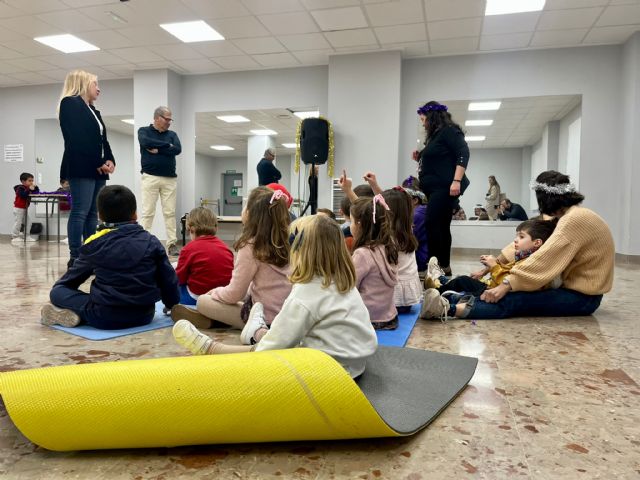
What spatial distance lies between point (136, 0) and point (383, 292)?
4.56m

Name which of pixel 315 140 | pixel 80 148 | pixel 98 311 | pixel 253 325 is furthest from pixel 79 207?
pixel 315 140

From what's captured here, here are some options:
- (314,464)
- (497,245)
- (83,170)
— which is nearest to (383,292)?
(314,464)

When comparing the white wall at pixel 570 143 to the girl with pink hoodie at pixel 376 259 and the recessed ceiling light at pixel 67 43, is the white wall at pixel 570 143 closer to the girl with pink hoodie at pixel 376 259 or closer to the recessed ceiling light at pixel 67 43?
the girl with pink hoodie at pixel 376 259

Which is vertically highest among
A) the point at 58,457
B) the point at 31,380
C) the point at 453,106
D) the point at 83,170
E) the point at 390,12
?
the point at 390,12

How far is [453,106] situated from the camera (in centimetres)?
735

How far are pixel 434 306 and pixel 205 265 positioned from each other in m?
1.19

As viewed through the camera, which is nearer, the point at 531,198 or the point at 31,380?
the point at 31,380

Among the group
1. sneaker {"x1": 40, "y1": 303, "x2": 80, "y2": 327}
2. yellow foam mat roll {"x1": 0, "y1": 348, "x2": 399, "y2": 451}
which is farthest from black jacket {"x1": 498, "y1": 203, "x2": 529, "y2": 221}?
yellow foam mat roll {"x1": 0, "y1": 348, "x2": 399, "y2": 451}

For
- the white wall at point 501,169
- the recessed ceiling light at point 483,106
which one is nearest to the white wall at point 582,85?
the recessed ceiling light at point 483,106

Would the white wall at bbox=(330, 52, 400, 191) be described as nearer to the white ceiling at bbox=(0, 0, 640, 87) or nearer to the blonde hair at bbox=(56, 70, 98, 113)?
the white ceiling at bbox=(0, 0, 640, 87)

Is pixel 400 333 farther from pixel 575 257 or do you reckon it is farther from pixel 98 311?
pixel 98 311

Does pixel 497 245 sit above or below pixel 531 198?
below

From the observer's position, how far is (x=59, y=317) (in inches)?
85.0

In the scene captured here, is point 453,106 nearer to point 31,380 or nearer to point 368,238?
point 368,238
